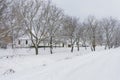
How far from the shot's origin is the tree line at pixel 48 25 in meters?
28.0

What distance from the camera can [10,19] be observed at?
27969 mm

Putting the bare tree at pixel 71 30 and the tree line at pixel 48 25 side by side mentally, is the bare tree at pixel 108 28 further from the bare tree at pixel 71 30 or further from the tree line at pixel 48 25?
the bare tree at pixel 71 30

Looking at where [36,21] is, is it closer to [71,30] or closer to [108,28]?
[71,30]

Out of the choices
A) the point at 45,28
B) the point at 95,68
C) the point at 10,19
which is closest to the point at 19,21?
the point at 10,19

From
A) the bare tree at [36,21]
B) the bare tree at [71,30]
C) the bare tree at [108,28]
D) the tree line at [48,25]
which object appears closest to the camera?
the tree line at [48,25]

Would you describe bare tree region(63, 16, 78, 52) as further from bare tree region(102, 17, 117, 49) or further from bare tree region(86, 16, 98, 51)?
bare tree region(102, 17, 117, 49)

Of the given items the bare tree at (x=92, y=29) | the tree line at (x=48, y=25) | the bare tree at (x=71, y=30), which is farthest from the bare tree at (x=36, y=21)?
the bare tree at (x=92, y=29)

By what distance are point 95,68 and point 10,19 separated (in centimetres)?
2384

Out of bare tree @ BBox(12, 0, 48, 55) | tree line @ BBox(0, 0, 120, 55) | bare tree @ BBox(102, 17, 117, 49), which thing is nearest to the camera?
tree line @ BBox(0, 0, 120, 55)

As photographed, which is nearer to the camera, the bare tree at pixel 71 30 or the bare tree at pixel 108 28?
the bare tree at pixel 71 30

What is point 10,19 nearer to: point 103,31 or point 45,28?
point 45,28

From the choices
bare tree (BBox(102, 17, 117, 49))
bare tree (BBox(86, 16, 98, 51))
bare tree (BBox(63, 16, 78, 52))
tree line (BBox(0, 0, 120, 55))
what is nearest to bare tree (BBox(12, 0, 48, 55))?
tree line (BBox(0, 0, 120, 55))

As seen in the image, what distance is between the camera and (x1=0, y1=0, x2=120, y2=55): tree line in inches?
1104

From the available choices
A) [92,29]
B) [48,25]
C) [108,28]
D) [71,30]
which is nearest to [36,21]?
[48,25]
